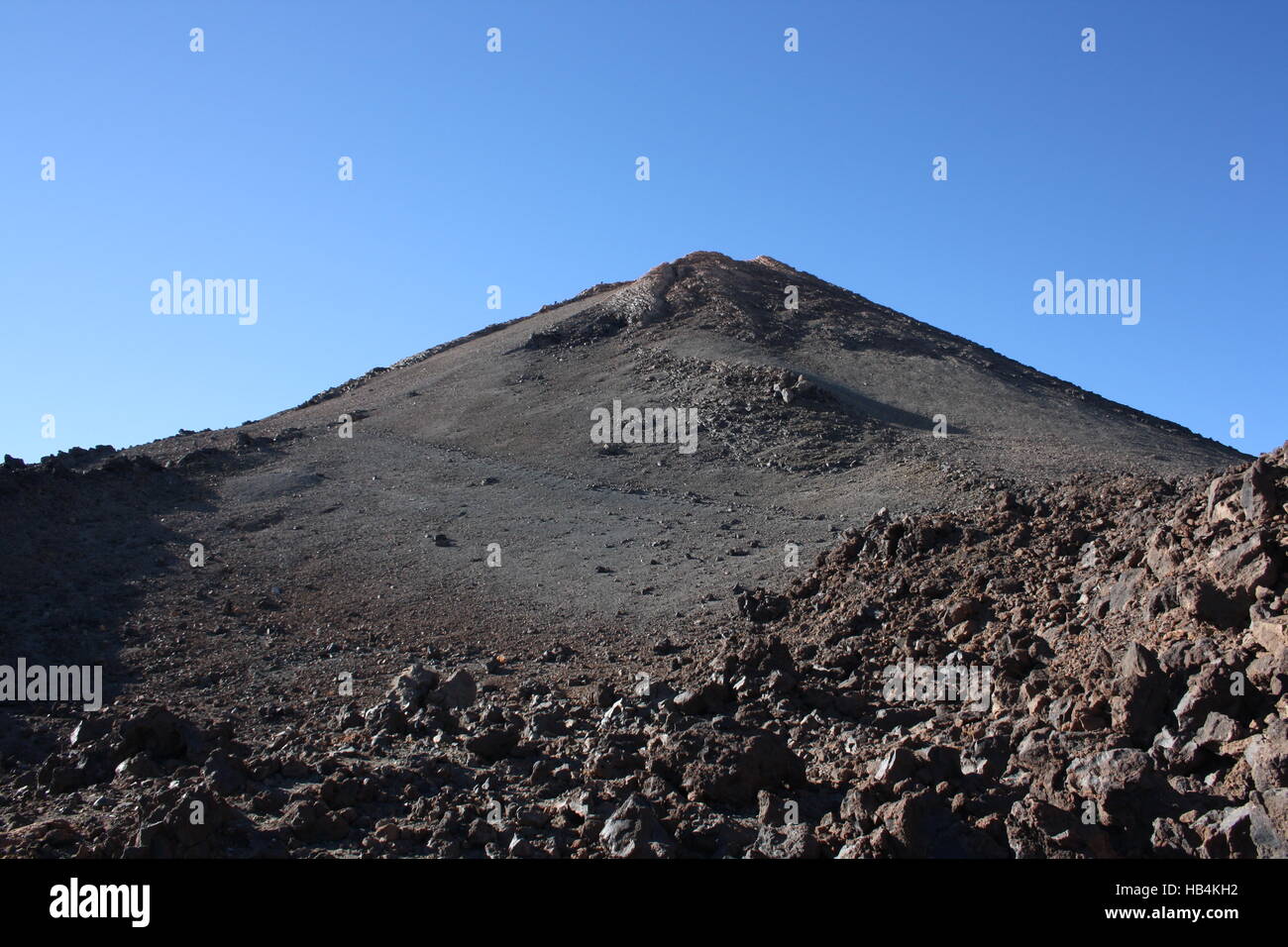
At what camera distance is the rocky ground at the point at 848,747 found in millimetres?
6367

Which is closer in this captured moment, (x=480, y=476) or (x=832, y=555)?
(x=832, y=555)

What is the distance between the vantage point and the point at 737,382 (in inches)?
1104

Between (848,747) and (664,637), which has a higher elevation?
(664,637)

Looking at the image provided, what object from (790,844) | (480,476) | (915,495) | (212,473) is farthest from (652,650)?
(212,473)

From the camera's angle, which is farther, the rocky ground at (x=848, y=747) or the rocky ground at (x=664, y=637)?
the rocky ground at (x=664, y=637)

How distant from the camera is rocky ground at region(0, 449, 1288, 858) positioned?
637 cm

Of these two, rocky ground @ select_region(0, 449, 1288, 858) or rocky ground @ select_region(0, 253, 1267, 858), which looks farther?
rocky ground @ select_region(0, 253, 1267, 858)

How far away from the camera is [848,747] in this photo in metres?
8.38

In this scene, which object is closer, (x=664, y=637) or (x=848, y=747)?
(x=848, y=747)
